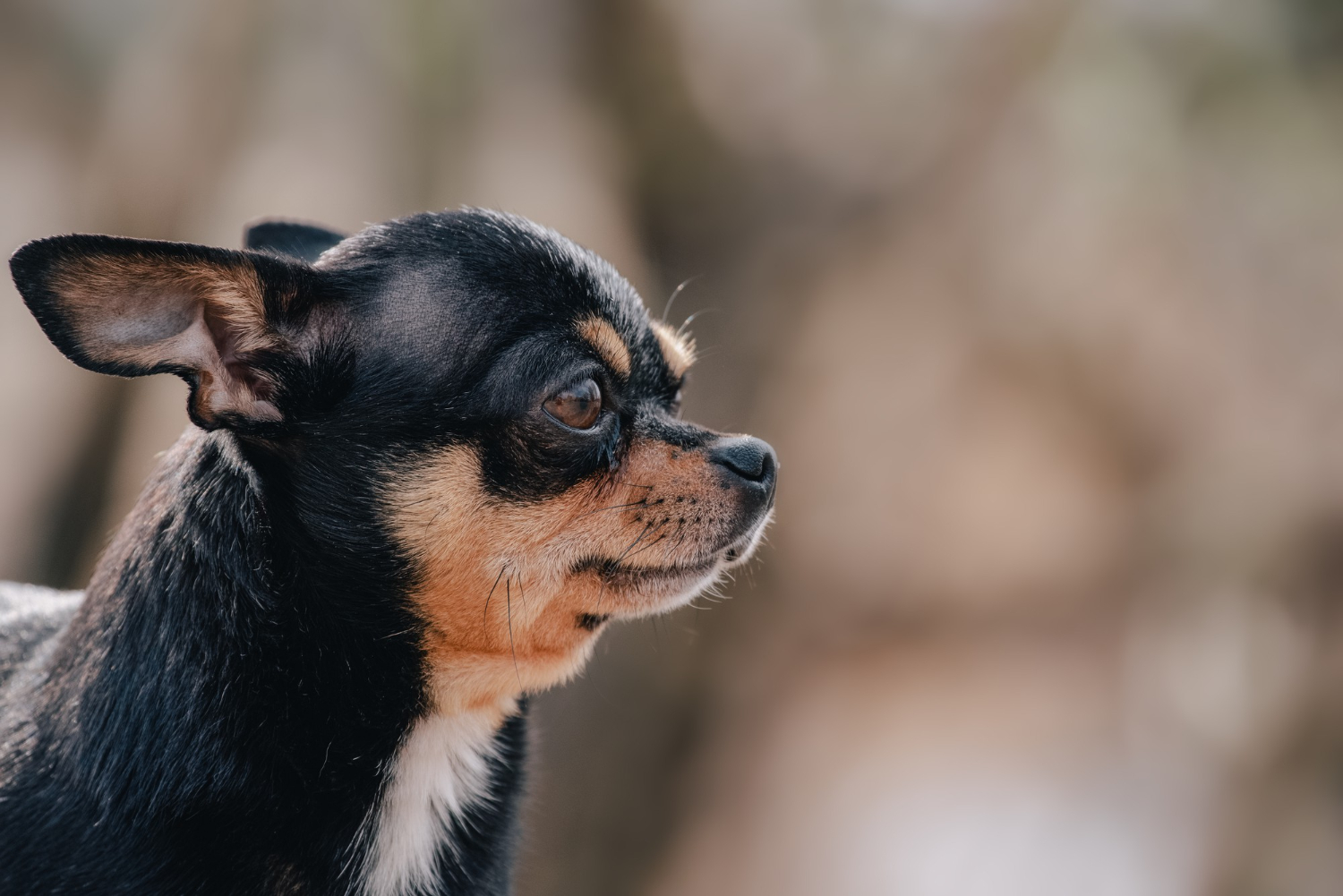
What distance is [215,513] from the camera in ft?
9.17

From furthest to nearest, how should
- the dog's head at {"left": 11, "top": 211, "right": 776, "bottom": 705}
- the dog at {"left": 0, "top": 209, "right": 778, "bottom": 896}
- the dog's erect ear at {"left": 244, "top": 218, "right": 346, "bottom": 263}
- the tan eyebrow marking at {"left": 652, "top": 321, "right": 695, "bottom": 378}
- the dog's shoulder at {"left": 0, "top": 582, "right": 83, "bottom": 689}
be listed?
the dog's erect ear at {"left": 244, "top": 218, "right": 346, "bottom": 263} < the tan eyebrow marking at {"left": 652, "top": 321, "right": 695, "bottom": 378} < the dog's shoulder at {"left": 0, "top": 582, "right": 83, "bottom": 689} < the dog's head at {"left": 11, "top": 211, "right": 776, "bottom": 705} < the dog at {"left": 0, "top": 209, "right": 778, "bottom": 896}

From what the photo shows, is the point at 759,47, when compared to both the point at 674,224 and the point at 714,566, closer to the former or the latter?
the point at 674,224

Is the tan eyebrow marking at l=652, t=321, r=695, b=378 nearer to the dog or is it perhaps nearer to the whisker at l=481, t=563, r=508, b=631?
the dog

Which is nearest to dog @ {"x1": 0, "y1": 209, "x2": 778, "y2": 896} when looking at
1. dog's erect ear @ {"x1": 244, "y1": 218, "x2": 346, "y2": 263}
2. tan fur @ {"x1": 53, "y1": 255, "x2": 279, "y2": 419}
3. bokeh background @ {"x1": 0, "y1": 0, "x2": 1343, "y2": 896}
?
tan fur @ {"x1": 53, "y1": 255, "x2": 279, "y2": 419}

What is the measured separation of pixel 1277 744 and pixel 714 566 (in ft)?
20.9

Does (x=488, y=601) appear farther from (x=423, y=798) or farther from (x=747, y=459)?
(x=747, y=459)

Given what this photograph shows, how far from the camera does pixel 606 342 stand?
3.12 m

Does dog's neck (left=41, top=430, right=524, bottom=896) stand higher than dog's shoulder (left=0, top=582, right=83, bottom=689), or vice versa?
dog's neck (left=41, top=430, right=524, bottom=896)

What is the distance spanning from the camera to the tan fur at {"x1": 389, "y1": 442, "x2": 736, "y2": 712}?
2.90 m

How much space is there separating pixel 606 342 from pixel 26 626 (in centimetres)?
194

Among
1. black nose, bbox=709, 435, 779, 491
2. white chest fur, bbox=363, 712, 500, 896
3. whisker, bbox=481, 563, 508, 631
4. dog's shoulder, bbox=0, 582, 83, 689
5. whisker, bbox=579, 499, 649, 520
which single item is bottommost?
dog's shoulder, bbox=0, 582, 83, 689

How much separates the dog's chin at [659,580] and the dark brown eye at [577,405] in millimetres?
385

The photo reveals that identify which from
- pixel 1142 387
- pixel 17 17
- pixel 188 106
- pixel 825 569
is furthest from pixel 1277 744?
pixel 17 17

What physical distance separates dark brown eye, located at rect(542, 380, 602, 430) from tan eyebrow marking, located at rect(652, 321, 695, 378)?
1.65 ft
